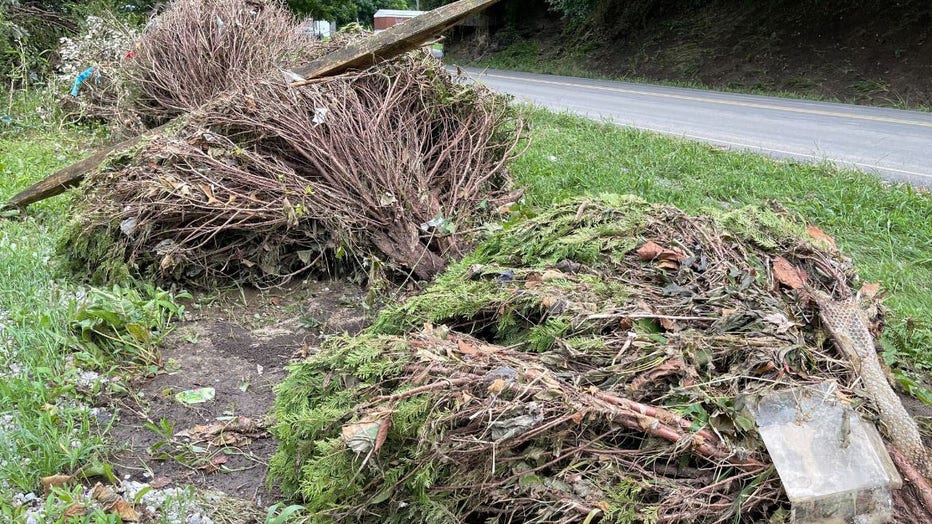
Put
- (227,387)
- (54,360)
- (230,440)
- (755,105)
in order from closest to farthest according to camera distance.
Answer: (230,440) → (54,360) → (227,387) → (755,105)

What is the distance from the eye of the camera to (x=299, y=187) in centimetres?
434

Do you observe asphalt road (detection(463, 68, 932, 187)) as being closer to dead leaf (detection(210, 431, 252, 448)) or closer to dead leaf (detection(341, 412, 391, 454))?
dead leaf (detection(210, 431, 252, 448))

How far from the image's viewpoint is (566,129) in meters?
9.01

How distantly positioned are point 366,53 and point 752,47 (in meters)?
16.2

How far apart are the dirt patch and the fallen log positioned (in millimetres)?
1788

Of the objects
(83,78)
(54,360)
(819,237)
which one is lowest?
(54,360)

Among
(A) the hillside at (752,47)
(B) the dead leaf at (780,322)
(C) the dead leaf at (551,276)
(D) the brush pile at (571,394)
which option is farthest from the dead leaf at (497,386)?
(A) the hillside at (752,47)

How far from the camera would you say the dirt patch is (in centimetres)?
274

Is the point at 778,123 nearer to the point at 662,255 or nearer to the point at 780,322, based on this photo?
the point at 662,255

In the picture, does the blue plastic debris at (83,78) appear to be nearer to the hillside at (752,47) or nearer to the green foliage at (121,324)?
the green foliage at (121,324)

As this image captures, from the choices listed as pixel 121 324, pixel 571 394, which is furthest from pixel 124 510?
pixel 571 394

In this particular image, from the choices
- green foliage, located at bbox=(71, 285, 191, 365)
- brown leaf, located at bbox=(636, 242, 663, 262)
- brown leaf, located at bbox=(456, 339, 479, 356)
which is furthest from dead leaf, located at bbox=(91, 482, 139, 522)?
brown leaf, located at bbox=(636, 242, 663, 262)

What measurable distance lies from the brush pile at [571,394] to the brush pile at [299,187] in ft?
4.63

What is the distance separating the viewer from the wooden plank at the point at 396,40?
5.20 metres
